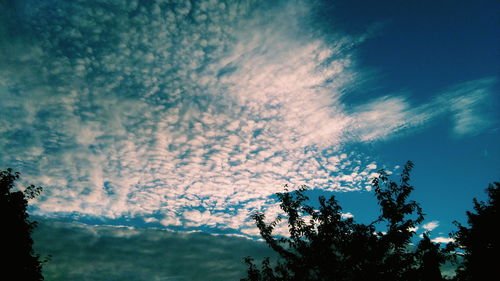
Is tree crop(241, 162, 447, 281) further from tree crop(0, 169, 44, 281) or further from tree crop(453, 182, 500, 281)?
tree crop(0, 169, 44, 281)

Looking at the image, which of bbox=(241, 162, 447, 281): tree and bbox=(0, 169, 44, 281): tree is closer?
bbox=(241, 162, 447, 281): tree

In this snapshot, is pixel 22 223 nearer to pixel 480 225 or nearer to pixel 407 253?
pixel 407 253

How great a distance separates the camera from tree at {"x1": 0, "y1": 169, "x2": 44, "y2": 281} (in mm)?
19781

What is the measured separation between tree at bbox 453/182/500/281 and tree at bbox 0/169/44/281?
34.1 meters

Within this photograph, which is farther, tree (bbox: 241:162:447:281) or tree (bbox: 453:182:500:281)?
tree (bbox: 453:182:500:281)

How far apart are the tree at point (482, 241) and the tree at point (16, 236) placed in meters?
34.1

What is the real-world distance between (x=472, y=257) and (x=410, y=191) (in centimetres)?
1582

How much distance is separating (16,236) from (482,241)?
39713 millimetres

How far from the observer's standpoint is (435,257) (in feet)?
42.1

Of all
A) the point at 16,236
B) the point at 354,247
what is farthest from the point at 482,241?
the point at 16,236

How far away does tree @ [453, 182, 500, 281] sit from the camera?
68.1 ft

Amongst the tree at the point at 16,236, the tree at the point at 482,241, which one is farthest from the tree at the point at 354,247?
the tree at the point at 16,236

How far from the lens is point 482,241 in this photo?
A: 22906 mm

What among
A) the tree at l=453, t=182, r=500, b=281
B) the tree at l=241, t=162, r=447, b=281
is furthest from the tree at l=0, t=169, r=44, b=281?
the tree at l=453, t=182, r=500, b=281
